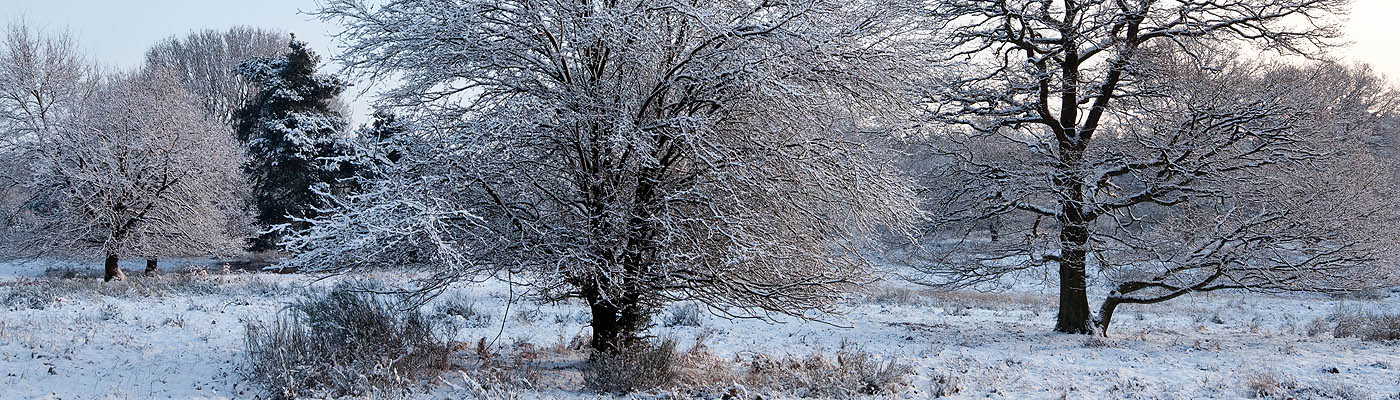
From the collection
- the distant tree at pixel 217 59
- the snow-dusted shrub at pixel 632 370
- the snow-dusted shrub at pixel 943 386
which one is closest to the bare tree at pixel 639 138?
the snow-dusted shrub at pixel 632 370

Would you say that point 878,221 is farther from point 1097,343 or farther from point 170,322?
point 170,322

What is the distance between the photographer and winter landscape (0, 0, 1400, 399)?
6336 mm

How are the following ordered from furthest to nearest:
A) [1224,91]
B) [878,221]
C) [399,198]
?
1. [1224,91]
2. [878,221]
3. [399,198]

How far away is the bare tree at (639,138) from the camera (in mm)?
6207

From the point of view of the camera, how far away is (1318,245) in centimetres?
1055

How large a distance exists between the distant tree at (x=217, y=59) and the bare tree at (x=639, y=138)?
36552 millimetres

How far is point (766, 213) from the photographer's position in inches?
272

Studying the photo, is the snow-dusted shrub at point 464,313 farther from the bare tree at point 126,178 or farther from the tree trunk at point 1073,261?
the bare tree at point 126,178

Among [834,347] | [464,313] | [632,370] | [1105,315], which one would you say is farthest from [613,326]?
[1105,315]

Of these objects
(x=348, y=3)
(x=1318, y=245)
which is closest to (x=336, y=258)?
(x=348, y=3)

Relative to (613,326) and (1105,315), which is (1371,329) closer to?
(1105,315)

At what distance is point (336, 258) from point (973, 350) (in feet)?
26.4

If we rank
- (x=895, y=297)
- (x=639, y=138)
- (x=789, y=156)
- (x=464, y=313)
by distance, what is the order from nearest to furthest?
(x=639, y=138)
(x=789, y=156)
(x=464, y=313)
(x=895, y=297)

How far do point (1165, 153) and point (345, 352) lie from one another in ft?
33.6
